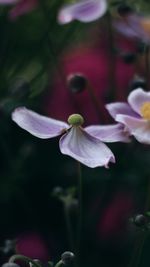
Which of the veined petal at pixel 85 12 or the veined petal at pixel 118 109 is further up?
the veined petal at pixel 85 12

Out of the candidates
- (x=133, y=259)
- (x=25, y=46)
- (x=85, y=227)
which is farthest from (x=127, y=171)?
(x=25, y=46)

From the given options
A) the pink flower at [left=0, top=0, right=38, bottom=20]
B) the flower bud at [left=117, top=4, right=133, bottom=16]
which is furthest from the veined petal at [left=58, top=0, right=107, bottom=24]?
the pink flower at [left=0, top=0, right=38, bottom=20]

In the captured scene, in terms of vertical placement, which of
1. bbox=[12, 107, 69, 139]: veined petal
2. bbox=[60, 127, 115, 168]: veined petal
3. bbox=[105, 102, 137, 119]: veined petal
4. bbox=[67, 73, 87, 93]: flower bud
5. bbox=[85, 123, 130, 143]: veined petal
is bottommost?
bbox=[60, 127, 115, 168]: veined petal

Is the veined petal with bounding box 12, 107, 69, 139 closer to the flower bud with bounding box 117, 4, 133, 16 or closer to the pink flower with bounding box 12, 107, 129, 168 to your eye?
the pink flower with bounding box 12, 107, 129, 168

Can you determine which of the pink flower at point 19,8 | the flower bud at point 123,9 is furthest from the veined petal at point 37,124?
the pink flower at point 19,8

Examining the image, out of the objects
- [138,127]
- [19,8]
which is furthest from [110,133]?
[19,8]

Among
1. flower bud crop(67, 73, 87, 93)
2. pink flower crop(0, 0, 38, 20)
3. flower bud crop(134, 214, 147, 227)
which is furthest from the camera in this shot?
pink flower crop(0, 0, 38, 20)

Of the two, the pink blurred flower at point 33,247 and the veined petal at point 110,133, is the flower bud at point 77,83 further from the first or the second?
the pink blurred flower at point 33,247
